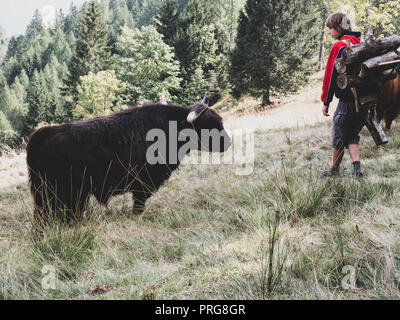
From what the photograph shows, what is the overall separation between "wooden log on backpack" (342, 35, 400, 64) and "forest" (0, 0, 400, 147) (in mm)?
5980

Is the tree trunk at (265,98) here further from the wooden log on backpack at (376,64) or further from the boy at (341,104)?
the wooden log on backpack at (376,64)

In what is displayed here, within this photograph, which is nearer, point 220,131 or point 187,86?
point 220,131

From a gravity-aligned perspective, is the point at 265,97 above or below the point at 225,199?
above

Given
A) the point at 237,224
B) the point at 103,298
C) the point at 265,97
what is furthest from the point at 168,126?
the point at 265,97

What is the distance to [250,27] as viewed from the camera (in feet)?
75.1

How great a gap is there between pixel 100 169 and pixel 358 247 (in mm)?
2870

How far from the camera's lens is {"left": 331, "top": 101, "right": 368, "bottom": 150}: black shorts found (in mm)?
3813

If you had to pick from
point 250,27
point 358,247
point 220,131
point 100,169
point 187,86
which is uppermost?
point 250,27

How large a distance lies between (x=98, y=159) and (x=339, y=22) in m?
3.56

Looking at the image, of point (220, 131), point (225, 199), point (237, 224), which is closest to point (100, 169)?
point (225, 199)

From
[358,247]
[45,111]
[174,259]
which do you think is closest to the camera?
[358,247]

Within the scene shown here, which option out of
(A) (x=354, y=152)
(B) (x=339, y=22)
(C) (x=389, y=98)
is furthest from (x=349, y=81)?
(C) (x=389, y=98)
